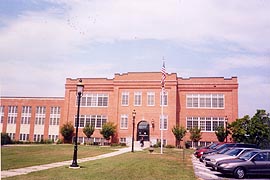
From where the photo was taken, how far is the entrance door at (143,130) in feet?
172

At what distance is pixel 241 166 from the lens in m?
16.5

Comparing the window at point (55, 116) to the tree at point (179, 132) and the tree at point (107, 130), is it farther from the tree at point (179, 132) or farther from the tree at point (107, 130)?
the tree at point (179, 132)

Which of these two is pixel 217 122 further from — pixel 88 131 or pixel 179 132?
pixel 88 131

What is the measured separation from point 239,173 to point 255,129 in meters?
24.0

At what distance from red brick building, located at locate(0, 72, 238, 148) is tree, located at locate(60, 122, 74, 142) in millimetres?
1600

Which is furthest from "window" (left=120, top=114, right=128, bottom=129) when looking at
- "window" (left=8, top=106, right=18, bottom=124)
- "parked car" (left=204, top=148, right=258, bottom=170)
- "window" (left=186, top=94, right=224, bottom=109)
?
"parked car" (left=204, top=148, right=258, bottom=170)

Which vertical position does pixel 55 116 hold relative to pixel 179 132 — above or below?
above

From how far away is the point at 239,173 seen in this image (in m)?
16.5

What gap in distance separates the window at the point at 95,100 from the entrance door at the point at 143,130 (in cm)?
724

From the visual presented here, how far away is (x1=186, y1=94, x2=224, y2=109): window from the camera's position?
51.3m

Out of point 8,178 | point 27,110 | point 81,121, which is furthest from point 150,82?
point 8,178

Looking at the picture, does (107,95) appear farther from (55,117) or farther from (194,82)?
(194,82)

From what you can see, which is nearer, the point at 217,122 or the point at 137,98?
the point at 217,122

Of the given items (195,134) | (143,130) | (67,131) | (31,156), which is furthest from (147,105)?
(31,156)
